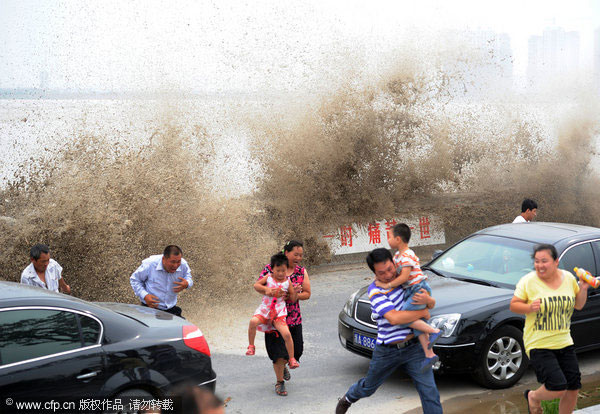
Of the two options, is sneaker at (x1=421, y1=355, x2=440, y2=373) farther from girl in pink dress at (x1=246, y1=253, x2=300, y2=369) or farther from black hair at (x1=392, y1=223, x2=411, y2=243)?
girl in pink dress at (x1=246, y1=253, x2=300, y2=369)

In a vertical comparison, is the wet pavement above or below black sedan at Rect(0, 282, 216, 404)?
below

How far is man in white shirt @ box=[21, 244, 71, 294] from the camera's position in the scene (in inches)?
260

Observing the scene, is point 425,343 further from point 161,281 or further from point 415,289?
point 161,281

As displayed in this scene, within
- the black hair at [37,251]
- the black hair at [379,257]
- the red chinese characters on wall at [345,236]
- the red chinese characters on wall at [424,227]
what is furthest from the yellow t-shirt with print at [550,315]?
the red chinese characters on wall at [424,227]

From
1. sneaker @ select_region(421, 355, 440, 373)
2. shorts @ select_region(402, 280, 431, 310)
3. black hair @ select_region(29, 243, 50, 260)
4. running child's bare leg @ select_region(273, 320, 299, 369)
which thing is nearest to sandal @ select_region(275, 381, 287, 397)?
running child's bare leg @ select_region(273, 320, 299, 369)

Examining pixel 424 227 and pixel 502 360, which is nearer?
pixel 502 360

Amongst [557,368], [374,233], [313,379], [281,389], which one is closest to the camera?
[557,368]

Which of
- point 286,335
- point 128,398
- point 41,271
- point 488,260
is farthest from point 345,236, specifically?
point 128,398

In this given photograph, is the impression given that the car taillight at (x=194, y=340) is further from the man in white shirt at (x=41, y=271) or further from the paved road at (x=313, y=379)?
the man in white shirt at (x=41, y=271)

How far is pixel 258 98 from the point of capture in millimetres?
14531

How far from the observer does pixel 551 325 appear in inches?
185

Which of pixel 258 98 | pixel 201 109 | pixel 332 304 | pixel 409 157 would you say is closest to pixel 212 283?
pixel 332 304

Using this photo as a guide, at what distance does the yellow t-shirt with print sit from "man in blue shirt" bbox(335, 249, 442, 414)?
845mm

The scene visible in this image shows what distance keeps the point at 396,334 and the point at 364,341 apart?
1.68 m
